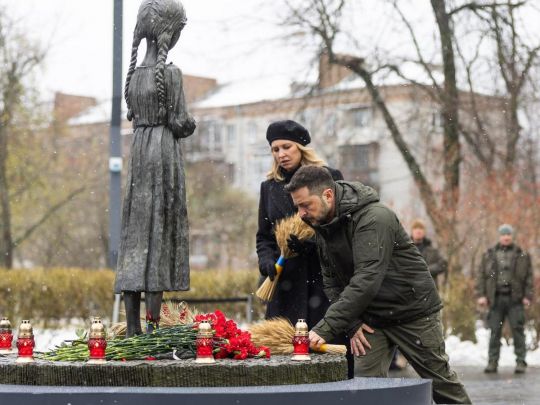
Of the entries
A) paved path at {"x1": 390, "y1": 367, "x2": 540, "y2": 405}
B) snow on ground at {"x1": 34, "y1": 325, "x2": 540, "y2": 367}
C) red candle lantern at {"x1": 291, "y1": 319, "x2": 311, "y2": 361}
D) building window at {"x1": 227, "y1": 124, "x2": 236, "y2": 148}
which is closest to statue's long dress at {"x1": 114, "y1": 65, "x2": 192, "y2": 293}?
red candle lantern at {"x1": 291, "y1": 319, "x2": 311, "y2": 361}

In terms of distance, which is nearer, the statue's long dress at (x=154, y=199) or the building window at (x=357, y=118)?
the statue's long dress at (x=154, y=199)

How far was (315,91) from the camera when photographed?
2930 cm

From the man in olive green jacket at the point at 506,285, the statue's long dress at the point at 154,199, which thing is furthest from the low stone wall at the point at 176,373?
the man in olive green jacket at the point at 506,285

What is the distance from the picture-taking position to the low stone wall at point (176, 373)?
285 inches

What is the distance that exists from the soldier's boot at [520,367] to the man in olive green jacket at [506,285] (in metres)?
0.24

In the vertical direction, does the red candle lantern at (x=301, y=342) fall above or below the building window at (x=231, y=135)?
below

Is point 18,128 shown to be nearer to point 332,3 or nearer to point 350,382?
point 332,3

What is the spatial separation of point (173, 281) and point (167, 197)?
552 mm

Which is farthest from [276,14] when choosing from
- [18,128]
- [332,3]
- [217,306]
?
[18,128]

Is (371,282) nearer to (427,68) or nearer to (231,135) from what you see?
(427,68)

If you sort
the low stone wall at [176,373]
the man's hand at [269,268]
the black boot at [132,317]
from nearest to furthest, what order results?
the low stone wall at [176,373] < the black boot at [132,317] < the man's hand at [269,268]

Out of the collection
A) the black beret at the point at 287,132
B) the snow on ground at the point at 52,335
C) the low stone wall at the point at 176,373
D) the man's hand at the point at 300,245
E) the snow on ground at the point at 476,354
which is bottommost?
the snow on ground at the point at 476,354

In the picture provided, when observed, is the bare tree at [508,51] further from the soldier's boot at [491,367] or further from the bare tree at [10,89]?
the bare tree at [10,89]

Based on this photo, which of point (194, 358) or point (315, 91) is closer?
point (194, 358)
